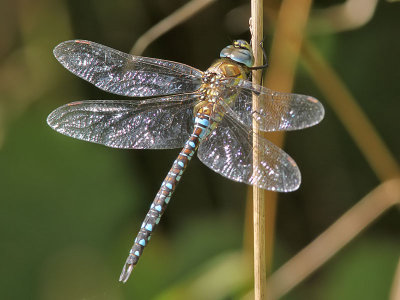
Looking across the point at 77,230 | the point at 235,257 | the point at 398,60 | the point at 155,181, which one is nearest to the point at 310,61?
the point at 398,60

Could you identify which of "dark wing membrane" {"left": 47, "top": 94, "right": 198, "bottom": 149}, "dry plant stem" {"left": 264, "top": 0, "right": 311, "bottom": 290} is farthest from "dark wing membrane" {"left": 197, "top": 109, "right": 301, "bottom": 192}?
"dry plant stem" {"left": 264, "top": 0, "right": 311, "bottom": 290}

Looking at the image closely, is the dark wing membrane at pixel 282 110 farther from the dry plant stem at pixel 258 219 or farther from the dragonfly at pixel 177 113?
the dry plant stem at pixel 258 219

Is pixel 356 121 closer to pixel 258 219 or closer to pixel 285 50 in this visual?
pixel 285 50

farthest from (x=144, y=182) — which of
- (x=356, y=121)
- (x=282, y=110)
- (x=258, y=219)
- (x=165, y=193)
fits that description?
(x=258, y=219)

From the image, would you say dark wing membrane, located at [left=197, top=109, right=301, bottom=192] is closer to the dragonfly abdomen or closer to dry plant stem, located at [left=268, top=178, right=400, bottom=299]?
the dragonfly abdomen

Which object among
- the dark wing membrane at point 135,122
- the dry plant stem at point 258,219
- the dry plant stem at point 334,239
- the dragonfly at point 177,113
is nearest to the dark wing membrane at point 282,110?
the dragonfly at point 177,113

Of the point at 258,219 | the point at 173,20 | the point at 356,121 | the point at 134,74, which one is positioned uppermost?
the point at 173,20
